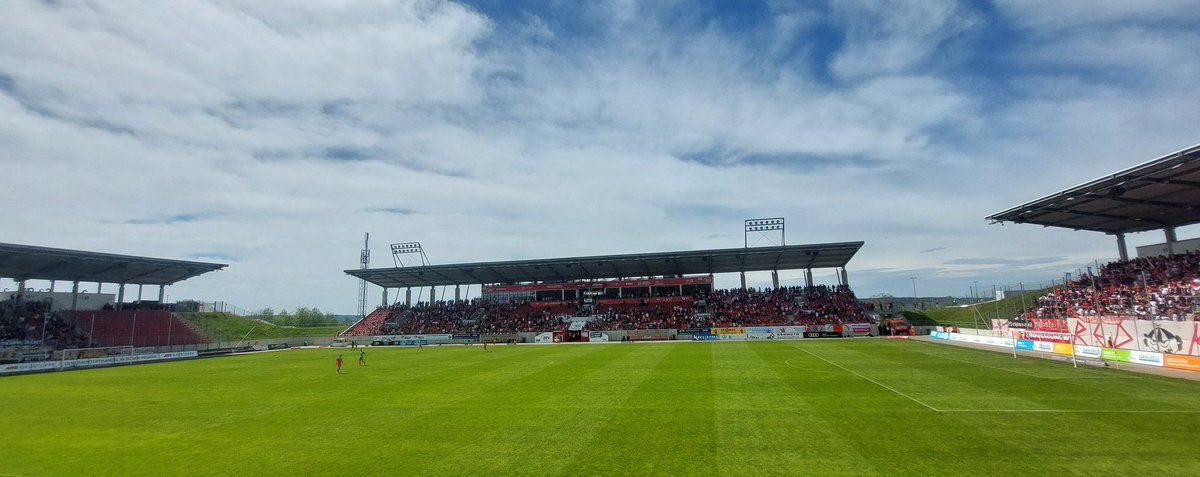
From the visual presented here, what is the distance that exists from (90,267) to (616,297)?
179 feet

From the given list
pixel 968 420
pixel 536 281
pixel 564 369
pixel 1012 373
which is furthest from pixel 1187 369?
pixel 536 281

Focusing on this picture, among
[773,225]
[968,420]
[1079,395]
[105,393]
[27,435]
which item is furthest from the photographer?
[773,225]

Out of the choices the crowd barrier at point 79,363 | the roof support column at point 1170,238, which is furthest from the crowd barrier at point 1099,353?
the crowd barrier at point 79,363

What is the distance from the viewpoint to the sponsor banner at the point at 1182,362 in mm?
19453

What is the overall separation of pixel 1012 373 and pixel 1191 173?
18.1 meters

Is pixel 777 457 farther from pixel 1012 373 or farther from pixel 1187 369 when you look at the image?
pixel 1187 369

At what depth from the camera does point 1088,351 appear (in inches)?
965

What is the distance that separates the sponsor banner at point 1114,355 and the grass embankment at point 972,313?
2822cm

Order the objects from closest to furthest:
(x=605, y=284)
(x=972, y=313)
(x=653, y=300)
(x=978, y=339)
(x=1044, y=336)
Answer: (x=1044, y=336)
(x=978, y=339)
(x=972, y=313)
(x=653, y=300)
(x=605, y=284)

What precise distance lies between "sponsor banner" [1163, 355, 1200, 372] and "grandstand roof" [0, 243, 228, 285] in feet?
237

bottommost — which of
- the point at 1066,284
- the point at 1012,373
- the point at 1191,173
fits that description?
the point at 1012,373

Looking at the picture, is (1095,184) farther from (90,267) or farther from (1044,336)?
(90,267)

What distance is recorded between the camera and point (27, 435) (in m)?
13.6

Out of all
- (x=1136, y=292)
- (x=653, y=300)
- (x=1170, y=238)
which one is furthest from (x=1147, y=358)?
(x=653, y=300)
